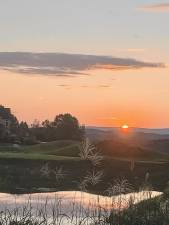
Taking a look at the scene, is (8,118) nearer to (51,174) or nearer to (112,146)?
(112,146)

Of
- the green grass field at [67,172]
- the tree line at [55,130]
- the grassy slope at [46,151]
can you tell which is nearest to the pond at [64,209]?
the green grass field at [67,172]

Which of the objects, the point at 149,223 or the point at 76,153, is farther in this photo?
the point at 76,153

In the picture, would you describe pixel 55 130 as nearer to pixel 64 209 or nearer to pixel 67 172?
pixel 67 172

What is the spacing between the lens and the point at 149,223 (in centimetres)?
1348

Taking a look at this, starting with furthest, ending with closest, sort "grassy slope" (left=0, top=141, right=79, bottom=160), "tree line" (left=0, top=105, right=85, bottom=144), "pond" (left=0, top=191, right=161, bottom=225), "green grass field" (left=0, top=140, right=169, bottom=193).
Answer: "tree line" (left=0, top=105, right=85, bottom=144), "grassy slope" (left=0, top=141, right=79, bottom=160), "green grass field" (left=0, top=140, right=169, bottom=193), "pond" (left=0, top=191, right=161, bottom=225)

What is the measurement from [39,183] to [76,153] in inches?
902

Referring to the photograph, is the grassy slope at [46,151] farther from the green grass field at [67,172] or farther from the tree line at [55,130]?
the tree line at [55,130]

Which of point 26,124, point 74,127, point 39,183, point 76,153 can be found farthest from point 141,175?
point 26,124

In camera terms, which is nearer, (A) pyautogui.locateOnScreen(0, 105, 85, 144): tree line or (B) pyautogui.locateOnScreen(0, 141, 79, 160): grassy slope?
(B) pyautogui.locateOnScreen(0, 141, 79, 160): grassy slope

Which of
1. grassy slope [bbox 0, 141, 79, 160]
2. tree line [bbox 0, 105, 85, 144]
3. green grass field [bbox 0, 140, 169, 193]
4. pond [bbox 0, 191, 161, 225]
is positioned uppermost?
tree line [bbox 0, 105, 85, 144]

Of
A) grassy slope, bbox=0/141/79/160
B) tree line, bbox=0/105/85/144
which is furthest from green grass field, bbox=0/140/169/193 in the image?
tree line, bbox=0/105/85/144

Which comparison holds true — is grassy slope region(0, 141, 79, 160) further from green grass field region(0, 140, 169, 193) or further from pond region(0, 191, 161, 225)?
pond region(0, 191, 161, 225)

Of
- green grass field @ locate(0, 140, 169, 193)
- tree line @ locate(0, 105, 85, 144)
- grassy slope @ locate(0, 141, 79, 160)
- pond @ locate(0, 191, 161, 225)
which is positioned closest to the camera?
pond @ locate(0, 191, 161, 225)

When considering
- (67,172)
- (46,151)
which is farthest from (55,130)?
(67,172)
